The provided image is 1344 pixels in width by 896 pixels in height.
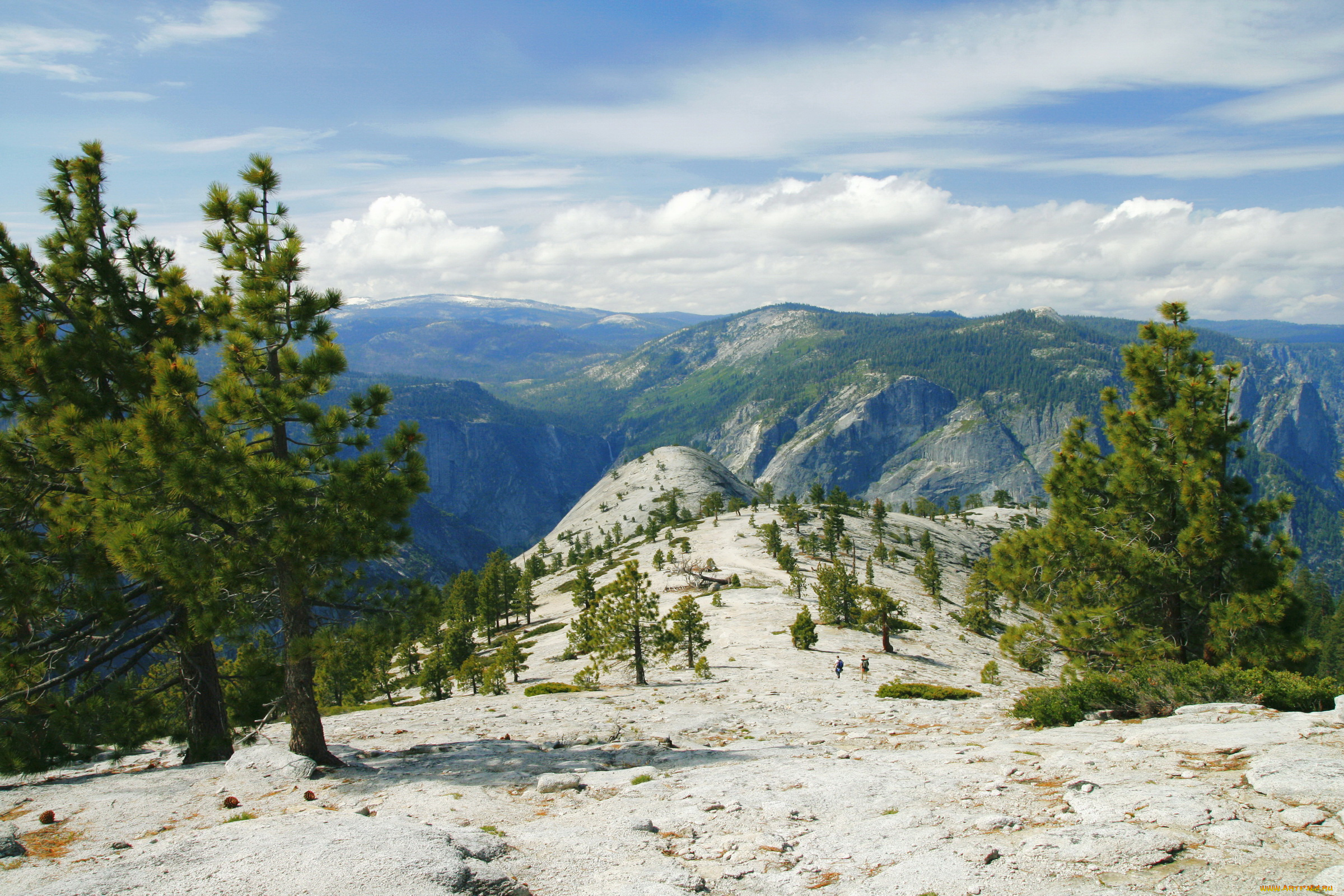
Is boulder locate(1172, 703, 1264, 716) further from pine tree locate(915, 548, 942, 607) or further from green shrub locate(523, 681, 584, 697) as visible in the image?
pine tree locate(915, 548, 942, 607)

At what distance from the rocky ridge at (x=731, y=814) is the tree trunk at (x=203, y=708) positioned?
928mm

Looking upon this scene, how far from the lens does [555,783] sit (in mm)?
13820

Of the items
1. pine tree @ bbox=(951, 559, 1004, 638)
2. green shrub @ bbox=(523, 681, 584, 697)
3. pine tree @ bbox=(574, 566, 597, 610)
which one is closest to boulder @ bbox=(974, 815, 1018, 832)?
green shrub @ bbox=(523, 681, 584, 697)

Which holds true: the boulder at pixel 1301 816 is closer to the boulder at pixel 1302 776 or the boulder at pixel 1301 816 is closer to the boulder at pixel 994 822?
the boulder at pixel 1302 776

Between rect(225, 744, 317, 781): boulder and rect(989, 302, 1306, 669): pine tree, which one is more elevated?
rect(989, 302, 1306, 669): pine tree

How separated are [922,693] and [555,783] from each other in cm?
2298

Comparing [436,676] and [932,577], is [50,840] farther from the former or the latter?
[932,577]

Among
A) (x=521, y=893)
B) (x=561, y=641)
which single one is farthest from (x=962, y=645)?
(x=521, y=893)

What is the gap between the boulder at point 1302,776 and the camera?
870 cm

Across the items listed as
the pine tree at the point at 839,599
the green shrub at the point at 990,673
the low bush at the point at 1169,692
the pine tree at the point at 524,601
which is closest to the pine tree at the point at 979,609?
the green shrub at the point at 990,673

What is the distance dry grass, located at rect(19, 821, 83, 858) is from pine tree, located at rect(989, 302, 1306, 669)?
22.8 metres

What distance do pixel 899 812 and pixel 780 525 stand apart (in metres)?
119

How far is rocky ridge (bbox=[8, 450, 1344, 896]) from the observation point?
8.02 m

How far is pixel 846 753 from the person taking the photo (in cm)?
1627
